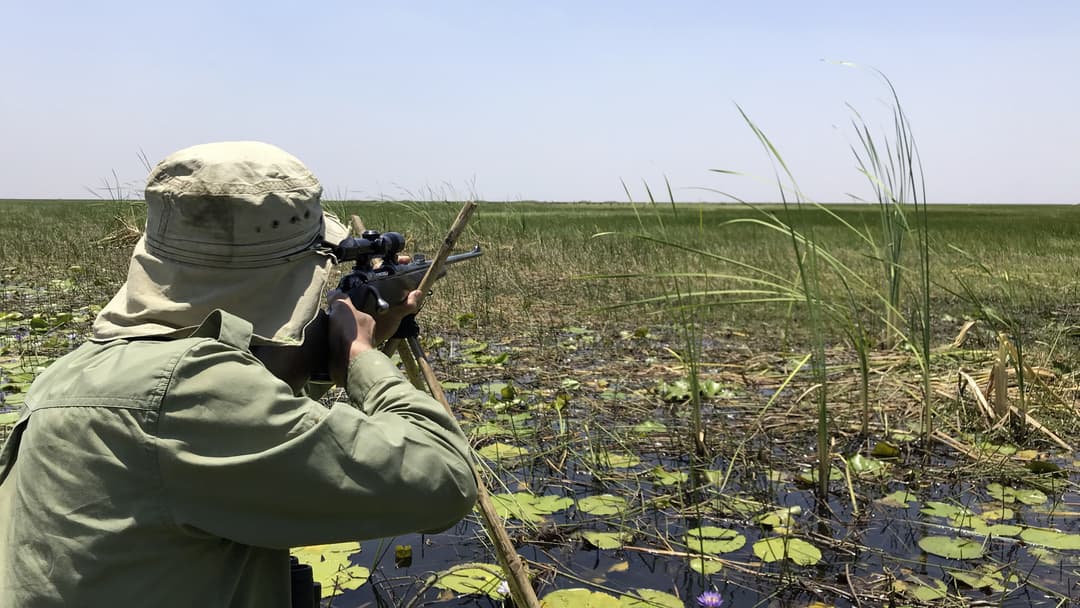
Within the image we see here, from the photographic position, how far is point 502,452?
3240 millimetres

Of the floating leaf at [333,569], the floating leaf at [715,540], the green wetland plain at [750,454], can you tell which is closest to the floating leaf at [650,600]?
the green wetland plain at [750,454]

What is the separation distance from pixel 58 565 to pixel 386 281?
29.3 inches

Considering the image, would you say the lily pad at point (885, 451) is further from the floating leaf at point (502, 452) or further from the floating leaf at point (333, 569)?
the floating leaf at point (333, 569)

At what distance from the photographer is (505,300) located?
6969 mm

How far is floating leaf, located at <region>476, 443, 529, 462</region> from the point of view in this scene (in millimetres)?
3186

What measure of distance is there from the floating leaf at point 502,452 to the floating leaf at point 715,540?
864 mm

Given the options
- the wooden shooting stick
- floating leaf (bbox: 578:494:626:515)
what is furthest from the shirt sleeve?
floating leaf (bbox: 578:494:626:515)

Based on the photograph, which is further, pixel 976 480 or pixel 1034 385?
pixel 1034 385

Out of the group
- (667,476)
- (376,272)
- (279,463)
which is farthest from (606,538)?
(279,463)

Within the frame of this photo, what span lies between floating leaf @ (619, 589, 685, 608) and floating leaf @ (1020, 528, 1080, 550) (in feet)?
4.08

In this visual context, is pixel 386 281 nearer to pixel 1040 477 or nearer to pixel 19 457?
pixel 19 457

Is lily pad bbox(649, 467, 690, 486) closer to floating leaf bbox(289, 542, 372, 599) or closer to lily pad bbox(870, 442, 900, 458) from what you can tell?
lily pad bbox(870, 442, 900, 458)

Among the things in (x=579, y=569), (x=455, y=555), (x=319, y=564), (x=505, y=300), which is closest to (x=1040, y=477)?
(x=579, y=569)

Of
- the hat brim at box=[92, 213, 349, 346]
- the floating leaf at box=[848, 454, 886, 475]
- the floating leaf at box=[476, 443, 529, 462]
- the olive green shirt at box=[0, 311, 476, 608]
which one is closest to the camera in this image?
the olive green shirt at box=[0, 311, 476, 608]
